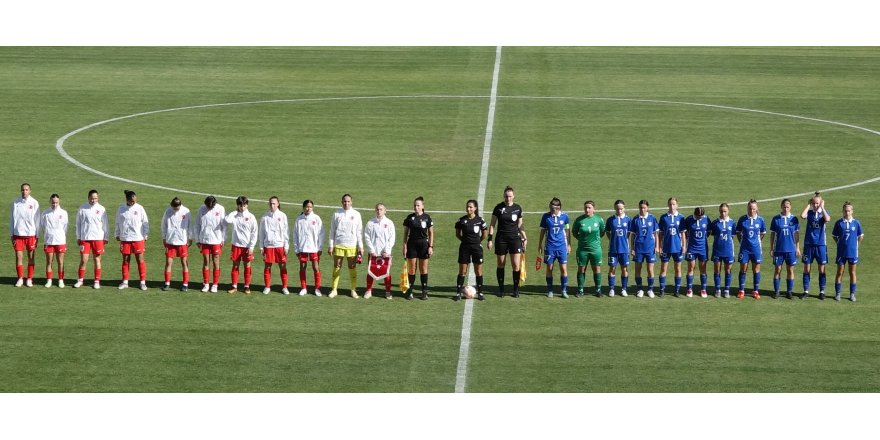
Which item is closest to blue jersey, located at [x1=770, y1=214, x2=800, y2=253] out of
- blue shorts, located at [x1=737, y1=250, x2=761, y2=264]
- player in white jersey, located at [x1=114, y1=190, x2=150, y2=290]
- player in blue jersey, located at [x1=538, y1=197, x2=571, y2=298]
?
blue shorts, located at [x1=737, y1=250, x2=761, y2=264]

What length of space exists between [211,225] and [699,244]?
9.02 metres

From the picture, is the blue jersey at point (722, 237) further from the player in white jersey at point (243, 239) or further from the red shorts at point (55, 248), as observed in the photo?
the red shorts at point (55, 248)

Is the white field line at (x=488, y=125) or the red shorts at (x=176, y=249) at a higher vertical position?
the white field line at (x=488, y=125)

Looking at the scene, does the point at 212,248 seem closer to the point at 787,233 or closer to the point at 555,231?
the point at 555,231

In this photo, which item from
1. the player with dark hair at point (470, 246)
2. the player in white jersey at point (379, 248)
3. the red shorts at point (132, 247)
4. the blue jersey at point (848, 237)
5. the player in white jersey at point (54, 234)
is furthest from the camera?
the player in white jersey at point (54, 234)

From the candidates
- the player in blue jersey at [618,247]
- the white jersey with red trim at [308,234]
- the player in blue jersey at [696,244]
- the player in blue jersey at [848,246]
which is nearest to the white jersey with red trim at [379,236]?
the white jersey with red trim at [308,234]

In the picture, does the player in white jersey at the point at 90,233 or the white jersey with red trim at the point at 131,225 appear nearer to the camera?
the white jersey with red trim at the point at 131,225

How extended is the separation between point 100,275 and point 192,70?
2842cm

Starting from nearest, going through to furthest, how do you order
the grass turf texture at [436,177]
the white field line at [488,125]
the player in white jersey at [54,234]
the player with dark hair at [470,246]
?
the grass turf texture at [436,177] < the player with dark hair at [470,246] < the player in white jersey at [54,234] < the white field line at [488,125]

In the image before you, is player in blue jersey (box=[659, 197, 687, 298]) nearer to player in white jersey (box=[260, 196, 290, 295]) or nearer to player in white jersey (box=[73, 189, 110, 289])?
player in white jersey (box=[260, 196, 290, 295])

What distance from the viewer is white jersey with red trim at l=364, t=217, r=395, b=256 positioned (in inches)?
1047

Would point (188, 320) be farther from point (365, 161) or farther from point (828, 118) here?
point (828, 118)

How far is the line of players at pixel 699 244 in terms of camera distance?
2678 centimetres

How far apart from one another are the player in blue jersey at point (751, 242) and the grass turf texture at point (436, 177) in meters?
0.65
